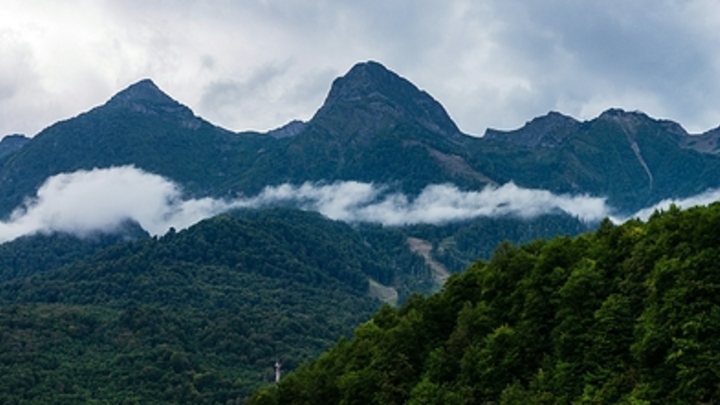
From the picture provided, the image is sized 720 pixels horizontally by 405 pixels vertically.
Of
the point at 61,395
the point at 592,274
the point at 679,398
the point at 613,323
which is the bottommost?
the point at 679,398

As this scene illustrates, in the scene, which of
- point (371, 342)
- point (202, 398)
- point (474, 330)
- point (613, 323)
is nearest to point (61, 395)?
point (202, 398)

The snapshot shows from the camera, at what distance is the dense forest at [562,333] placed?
4709cm

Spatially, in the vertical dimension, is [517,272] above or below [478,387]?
above

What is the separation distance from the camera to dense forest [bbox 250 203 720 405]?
47094 millimetres

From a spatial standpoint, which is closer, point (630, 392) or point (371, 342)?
point (630, 392)

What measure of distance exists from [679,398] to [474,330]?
60.4ft

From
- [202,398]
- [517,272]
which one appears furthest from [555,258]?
[202,398]

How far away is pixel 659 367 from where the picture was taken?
46906mm

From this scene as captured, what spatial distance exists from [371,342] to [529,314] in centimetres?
1577

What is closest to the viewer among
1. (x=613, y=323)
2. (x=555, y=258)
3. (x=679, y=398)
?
(x=679, y=398)

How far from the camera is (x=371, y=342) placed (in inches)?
2697

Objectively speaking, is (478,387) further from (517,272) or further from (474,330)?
(517,272)

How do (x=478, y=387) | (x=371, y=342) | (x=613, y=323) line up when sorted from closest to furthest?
(x=613, y=323), (x=478, y=387), (x=371, y=342)

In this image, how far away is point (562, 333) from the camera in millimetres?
53844
